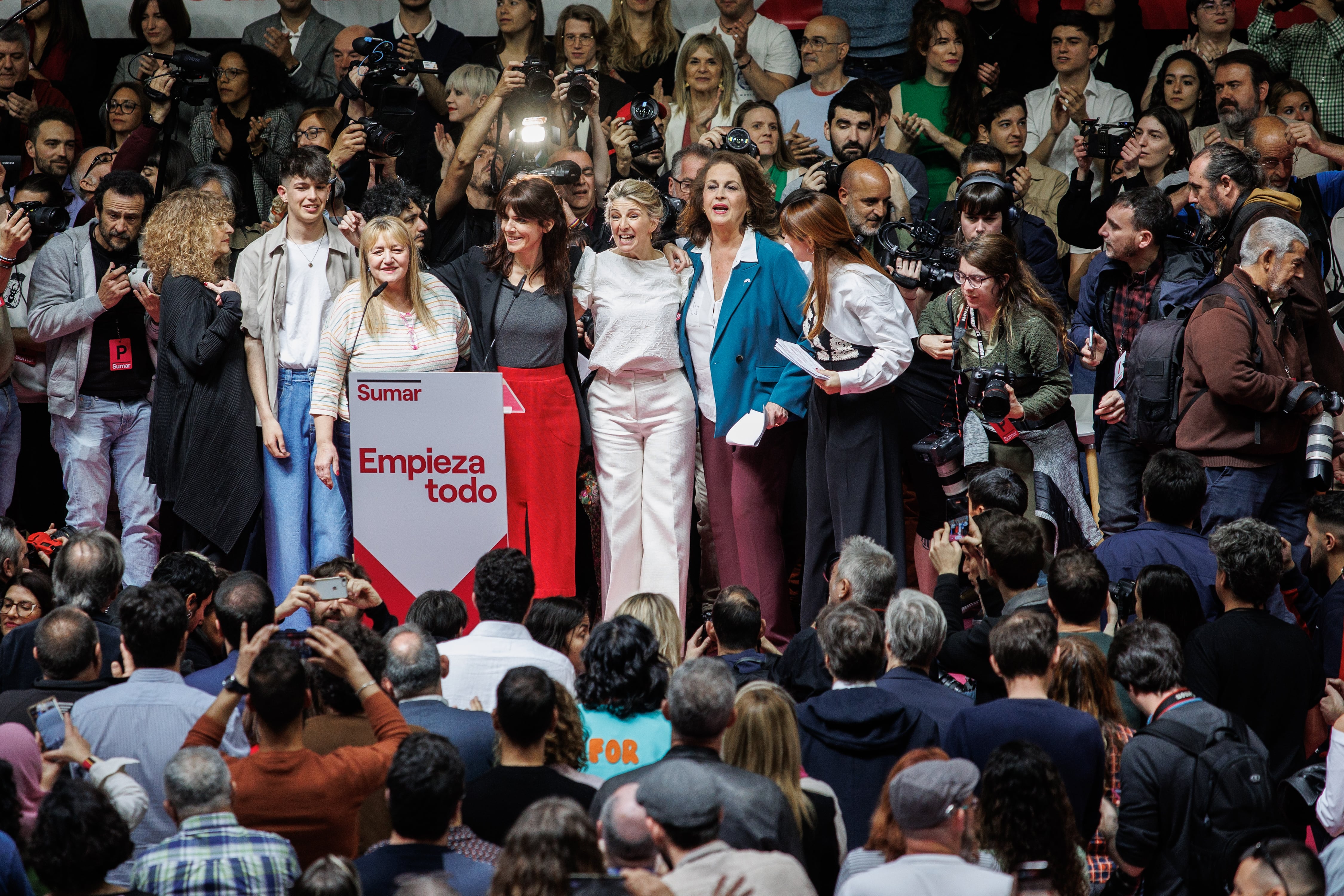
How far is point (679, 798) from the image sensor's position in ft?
9.58

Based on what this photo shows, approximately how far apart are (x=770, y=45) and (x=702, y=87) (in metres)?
0.86

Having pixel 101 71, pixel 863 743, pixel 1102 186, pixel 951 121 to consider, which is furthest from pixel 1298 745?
pixel 101 71

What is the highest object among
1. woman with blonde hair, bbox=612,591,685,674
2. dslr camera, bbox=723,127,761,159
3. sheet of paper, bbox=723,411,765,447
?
dslr camera, bbox=723,127,761,159

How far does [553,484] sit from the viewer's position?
→ 6.08m

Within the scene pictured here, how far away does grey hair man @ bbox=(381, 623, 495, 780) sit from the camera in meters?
3.80

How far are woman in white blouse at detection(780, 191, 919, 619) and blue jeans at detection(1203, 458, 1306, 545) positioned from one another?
3.79 ft

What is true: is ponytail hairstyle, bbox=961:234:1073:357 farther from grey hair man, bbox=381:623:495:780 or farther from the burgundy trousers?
grey hair man, bbox=381:623:495:780

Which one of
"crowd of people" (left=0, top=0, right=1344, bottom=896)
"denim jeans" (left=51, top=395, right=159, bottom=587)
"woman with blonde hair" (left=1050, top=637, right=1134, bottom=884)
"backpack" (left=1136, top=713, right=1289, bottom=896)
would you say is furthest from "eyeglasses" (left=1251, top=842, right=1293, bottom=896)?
"denim jeans" (left=51, top=395, right=159, bottom=587)

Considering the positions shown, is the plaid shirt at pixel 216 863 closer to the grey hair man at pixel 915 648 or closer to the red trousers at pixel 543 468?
the grey hair man at pixel 915 648

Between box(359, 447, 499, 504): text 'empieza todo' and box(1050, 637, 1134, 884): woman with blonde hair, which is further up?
box(359, 447, 499, 504): text 'empieza todo'

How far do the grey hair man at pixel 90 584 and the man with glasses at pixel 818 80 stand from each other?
4348 millimetres

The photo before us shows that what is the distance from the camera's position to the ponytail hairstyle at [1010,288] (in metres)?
5.84

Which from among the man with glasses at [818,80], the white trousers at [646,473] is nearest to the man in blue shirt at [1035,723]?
the white trousers at [646,473]

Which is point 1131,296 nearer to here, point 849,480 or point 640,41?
point 849,480
